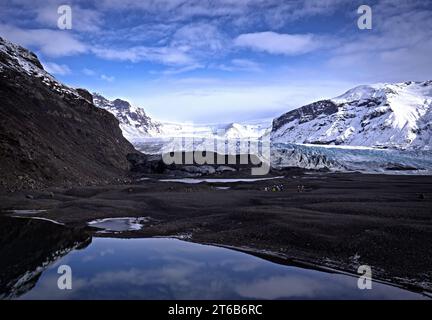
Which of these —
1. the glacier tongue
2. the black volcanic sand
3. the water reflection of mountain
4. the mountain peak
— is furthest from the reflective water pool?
the glacier tongue

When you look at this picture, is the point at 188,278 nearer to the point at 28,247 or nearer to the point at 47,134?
the point at 28,247

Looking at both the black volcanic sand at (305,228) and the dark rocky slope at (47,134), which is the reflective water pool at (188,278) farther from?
the dark rocky slope at (47,134)

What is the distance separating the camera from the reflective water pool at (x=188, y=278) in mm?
8281

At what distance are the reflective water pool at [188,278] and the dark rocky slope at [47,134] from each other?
18020 mm

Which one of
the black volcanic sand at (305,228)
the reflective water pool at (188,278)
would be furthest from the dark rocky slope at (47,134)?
Result: the reflective water pool at (188,278)

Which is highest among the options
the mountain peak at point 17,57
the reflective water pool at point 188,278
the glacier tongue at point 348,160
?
the mountain peak at point 17,57

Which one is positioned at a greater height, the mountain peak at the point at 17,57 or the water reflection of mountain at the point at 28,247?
the mountain peak at the point at 17,57

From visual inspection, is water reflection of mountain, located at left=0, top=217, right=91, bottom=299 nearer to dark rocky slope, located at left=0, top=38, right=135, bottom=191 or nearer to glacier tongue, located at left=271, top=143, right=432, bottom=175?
dark rocky slope, located at left=0, top=38, right=135, bottom=191

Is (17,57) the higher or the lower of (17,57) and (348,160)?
the higher

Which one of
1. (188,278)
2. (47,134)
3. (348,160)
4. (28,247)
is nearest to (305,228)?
(188,278)

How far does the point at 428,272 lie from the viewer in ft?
31.4

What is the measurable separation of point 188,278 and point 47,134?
3406 cm

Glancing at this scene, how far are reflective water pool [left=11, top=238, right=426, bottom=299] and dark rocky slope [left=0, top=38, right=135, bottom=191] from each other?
1802 centimetres

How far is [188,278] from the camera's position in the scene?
9.41m
